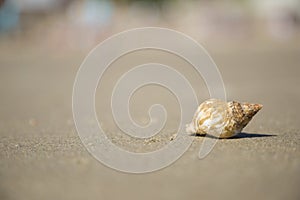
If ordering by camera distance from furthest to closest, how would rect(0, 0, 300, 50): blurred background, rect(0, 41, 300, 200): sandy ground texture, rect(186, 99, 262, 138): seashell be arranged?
rect(0, 0, 300, 50): blurred background → rect(186, 99, 262, 138): seashell → rect(0, 41, 300, 200): sandy ground texture

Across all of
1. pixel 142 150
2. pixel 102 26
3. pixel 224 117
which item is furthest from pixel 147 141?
pixel 102 26

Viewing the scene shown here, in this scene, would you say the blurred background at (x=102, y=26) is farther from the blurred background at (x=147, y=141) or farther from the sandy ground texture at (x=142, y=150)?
the sandy ground texture at (x=142, y=150)

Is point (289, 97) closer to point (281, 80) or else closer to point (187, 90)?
point (187, 90)

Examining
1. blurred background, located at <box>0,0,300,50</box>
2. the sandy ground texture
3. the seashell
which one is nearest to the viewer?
the sandy ground texture

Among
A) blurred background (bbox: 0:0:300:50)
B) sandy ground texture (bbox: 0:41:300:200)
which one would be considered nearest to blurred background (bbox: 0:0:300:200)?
sandy ground texture (bbox: 0:41:300:200)

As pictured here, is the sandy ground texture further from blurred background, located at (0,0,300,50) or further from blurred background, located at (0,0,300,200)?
blurred background, located at (0,0,300,50)

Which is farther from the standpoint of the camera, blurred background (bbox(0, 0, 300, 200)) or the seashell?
the seashell

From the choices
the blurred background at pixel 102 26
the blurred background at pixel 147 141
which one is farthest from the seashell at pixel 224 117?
the blurred background at pixel 102 26

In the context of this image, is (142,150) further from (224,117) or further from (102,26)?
(102,26)

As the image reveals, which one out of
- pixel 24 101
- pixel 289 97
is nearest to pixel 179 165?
pixel 289 97
